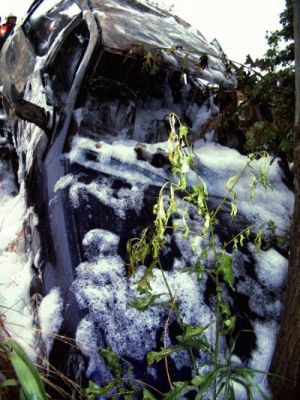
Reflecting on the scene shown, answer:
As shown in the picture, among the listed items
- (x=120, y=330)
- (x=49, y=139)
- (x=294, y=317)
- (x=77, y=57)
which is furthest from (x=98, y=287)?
(x=77, y=57)

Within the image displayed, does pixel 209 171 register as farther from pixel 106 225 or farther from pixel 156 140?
pixel 106 225

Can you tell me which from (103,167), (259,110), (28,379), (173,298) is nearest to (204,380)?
(173,298)

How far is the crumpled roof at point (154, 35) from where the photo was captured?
2.59 m

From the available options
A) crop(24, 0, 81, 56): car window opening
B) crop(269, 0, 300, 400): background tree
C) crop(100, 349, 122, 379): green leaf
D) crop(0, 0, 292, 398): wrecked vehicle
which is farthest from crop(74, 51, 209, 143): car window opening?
crop(100, 349, 122, 379): green leaf

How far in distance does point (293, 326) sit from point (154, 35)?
2.22 meters

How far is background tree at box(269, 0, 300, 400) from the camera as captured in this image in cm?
166

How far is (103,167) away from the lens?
231cm

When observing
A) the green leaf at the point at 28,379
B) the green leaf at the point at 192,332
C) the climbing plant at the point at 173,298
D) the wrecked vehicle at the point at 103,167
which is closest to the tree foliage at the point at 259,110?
the wrecked vehicle at the point at 103,167

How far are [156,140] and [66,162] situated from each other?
70 cm

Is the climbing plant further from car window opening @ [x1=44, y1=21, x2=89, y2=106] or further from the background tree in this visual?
car window opening @ [x1=44, y1=21, x2=89, y2=106]

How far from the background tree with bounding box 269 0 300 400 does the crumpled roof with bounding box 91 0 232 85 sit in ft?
2.48

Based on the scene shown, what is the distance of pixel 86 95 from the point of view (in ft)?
8.16

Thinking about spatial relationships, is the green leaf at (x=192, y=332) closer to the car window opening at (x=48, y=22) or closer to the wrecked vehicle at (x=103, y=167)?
the wrecked vehicle at (x=103, y=167)

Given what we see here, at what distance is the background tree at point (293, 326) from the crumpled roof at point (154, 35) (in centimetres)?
76
